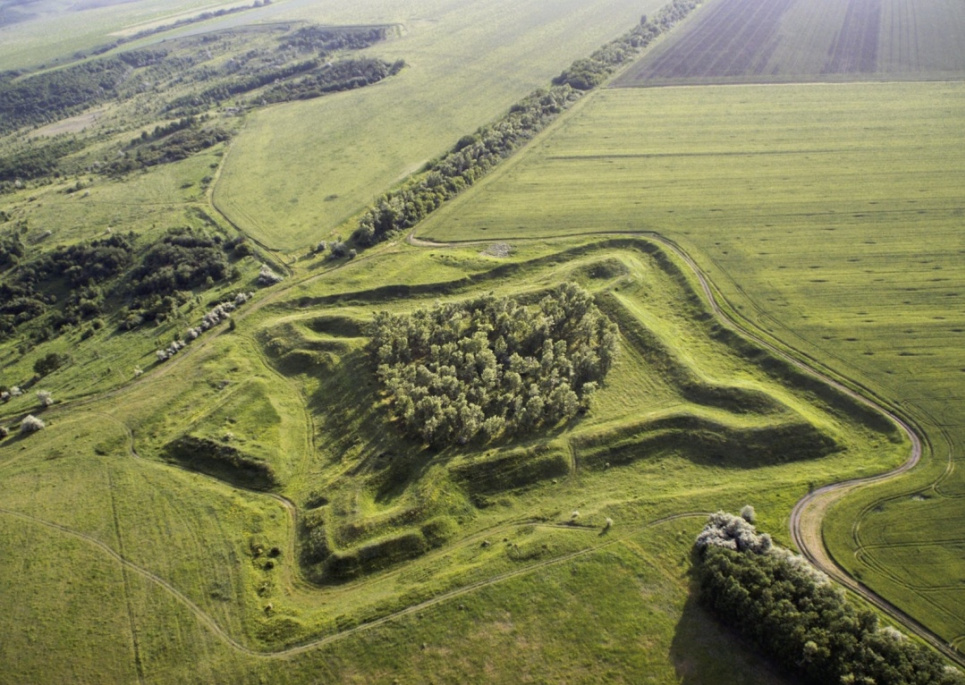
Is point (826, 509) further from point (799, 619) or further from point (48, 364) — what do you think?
point (48, 364)

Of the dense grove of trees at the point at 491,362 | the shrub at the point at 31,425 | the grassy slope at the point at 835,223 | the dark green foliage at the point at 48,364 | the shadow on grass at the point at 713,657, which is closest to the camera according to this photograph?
the shadow on grass at the point at 713,657

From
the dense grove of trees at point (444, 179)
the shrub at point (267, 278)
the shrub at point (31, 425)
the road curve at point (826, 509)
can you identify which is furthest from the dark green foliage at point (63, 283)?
the road curve at point (826, 509)

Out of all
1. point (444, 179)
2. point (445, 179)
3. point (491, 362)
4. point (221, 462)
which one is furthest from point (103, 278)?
point (491, 362)

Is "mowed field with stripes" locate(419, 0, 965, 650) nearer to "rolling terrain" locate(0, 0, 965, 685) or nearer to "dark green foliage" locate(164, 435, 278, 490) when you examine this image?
"rolling terrain" locate(0, 0, 965, 685)

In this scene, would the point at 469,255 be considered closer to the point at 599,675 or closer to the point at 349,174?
the point at 349,174

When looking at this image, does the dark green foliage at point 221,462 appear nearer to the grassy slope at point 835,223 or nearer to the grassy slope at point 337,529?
the grassy slope at point 337,529

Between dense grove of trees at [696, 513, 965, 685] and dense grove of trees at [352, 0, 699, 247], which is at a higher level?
dense grove of trees at [352, 0, 699, 247]

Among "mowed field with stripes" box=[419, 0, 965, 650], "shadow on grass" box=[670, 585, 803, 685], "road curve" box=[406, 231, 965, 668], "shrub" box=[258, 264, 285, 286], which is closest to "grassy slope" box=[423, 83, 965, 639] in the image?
"mowed field with stripes" box=[419, 0, 965, 650]
